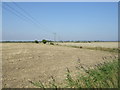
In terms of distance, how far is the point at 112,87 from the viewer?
9.91ft

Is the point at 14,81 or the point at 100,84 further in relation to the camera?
the point at 14,81

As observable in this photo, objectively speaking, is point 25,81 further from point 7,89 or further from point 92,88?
point 92,88

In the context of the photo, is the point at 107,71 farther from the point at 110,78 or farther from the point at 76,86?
the point at 76,86

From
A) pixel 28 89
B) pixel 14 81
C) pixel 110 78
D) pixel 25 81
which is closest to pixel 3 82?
pixel 14 81

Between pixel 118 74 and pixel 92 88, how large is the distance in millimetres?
922

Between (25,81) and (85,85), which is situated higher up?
(85,85)

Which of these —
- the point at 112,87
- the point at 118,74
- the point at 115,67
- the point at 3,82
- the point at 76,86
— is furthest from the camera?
the point at 3,82

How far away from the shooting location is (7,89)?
5293 millimetres

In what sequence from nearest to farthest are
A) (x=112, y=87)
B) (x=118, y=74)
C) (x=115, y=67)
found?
1. (x=112, y=87)
2. (x=118, y=74)
3. (x=115, y=67)

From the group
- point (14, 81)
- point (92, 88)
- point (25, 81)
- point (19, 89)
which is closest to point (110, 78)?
point (92, 88)

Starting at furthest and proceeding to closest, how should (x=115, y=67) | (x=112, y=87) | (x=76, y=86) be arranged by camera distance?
(x=115, y=67)
(x=76, y=86)
(x=112, y=87)

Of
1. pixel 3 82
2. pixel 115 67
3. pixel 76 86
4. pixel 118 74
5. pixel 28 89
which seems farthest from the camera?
pixel 3 82

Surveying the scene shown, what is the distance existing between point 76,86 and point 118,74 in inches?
42.6

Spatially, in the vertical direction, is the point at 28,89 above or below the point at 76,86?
below
